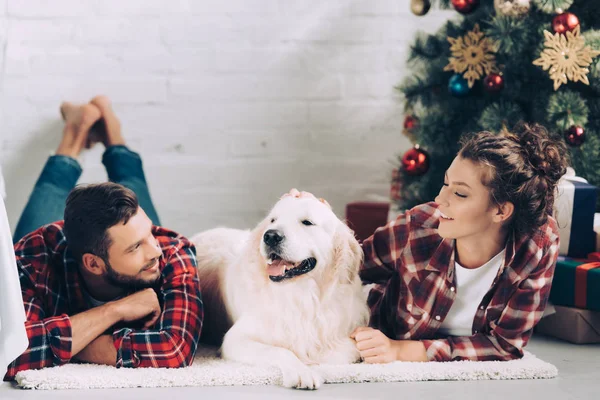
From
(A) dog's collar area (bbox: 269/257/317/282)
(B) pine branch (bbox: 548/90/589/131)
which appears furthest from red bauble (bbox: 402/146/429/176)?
(A) dog's collar area (bbox: 269/257/317/282)

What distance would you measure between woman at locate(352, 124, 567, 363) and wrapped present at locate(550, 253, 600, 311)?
1.28ft

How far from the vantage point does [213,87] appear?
3426 mm

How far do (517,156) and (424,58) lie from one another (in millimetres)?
1120

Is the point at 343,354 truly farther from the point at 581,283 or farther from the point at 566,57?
the point at 566,57

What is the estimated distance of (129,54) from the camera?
3.37 metres

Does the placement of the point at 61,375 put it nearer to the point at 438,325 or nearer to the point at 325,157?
the point at 438,325

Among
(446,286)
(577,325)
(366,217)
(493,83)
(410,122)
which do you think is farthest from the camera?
(366,217)

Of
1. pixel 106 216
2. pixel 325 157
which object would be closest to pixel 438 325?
pixel 106 216

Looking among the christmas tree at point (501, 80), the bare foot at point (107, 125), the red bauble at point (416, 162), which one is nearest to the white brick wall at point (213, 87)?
the bare foot at point (107, 125)

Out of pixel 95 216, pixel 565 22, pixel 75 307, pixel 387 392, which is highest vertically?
pixel 565 22

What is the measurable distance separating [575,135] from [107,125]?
5.86 feet

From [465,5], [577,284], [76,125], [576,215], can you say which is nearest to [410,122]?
[465,5]

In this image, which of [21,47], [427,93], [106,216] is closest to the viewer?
[106,216]

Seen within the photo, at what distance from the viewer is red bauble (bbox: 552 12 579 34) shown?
2.52 m
